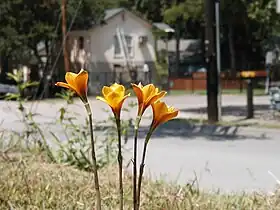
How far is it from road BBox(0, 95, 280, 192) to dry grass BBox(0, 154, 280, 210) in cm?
130

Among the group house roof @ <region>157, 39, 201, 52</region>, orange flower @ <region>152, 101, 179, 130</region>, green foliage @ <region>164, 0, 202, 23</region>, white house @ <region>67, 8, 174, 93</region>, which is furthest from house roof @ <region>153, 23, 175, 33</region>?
orange flower @ <region>152, 101, 179, 130</region>

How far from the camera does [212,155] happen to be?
11.9m

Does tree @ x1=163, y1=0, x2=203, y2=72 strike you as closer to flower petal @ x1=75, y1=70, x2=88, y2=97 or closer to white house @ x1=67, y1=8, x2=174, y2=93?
white house @ x1=67, y1=8, x2=174, y2=93

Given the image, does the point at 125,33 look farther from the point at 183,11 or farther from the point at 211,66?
the point at 211,66

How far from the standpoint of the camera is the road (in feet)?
29.0

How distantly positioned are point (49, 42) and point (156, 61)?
1217 centimetres

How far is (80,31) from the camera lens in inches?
1763

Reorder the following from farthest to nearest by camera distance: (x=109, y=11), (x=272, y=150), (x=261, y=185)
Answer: (x=109, y=11)
(x=272, y=150)
(x=261, y=185)

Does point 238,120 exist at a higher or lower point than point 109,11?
lower

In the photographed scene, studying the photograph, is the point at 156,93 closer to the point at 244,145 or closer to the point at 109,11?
the point at 244,145

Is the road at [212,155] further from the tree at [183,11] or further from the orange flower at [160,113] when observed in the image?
the tree at [183,11]

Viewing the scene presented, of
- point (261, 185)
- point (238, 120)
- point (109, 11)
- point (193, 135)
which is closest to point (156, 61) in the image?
point (109, 11)

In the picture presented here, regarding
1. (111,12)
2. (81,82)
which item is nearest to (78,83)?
(81,82)

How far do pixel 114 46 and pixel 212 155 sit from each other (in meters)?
36.4
